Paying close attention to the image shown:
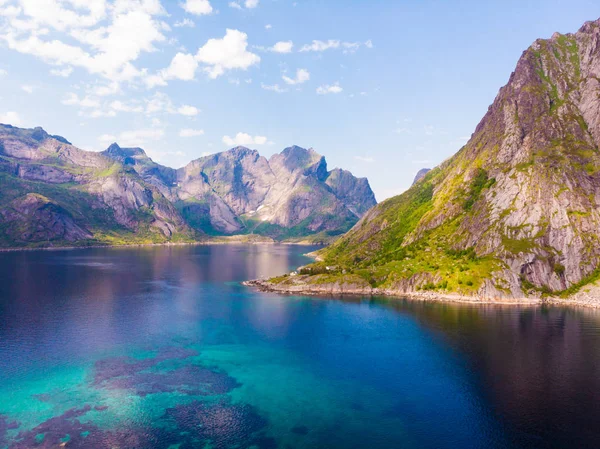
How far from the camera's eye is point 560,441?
2517 inches

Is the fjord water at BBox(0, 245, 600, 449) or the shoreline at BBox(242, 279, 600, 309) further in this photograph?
the shoreline at BBox(242, 279, 600, 309)

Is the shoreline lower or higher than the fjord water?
higher

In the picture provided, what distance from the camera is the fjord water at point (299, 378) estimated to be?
67188 millimetres

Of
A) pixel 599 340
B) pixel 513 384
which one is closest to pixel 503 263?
pixel 599 340

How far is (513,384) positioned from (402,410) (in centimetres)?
2783

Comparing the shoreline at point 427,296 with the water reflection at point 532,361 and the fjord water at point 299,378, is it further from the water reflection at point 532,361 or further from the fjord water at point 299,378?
the fjord water at point 299,378

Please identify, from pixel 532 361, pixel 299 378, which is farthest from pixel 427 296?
pixel 299 378

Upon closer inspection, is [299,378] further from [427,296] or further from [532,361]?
[427,296]

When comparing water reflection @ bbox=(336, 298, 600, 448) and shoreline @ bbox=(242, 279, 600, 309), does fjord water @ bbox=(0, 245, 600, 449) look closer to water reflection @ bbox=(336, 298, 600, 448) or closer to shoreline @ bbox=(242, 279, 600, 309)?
water reflection @ bbox=(336, 298, 600, 448)

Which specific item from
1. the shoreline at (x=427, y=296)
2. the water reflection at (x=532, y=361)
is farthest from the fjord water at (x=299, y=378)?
the shoreline at (x=427, y=296)

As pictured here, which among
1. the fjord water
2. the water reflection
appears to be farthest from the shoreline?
the fjord water

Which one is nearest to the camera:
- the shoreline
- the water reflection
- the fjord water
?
the fjord water

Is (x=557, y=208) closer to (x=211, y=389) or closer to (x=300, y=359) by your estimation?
(x=300, y=359)

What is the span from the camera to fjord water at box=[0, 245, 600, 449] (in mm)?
67188
